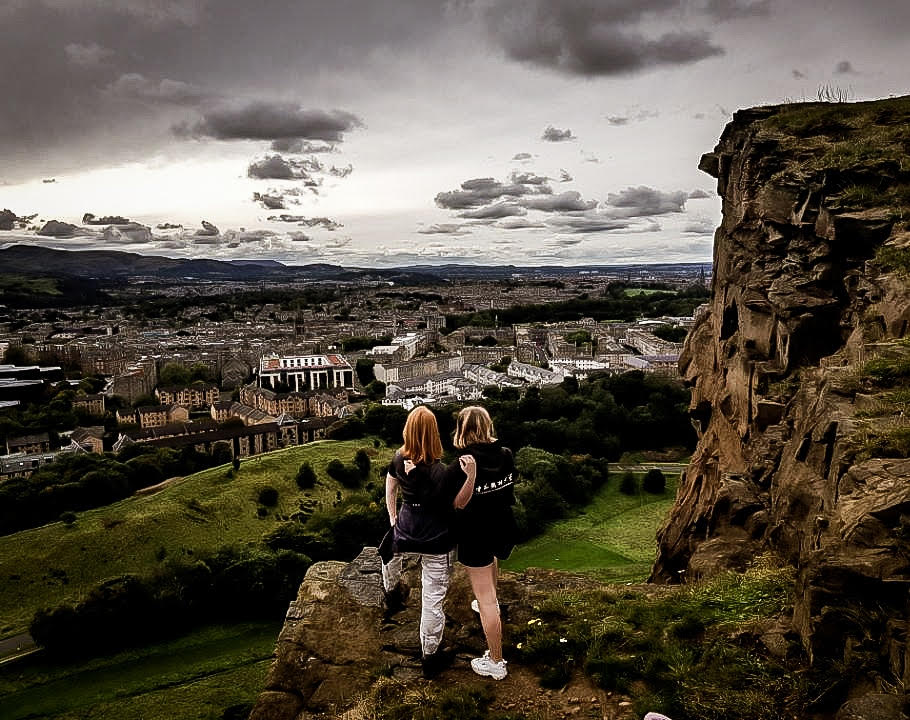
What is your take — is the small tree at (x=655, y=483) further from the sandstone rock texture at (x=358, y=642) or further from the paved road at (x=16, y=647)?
the sandstone rock texture at (x=358, y=642)

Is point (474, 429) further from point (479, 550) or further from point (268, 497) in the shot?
point (268, 497)

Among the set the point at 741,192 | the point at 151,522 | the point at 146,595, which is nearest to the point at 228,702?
the point at 146,595

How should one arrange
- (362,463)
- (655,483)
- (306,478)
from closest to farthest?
(306,478) < (655,483) < (362,463)

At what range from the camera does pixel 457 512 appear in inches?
283

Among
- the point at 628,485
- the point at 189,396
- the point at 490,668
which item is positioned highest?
the point at 490,668

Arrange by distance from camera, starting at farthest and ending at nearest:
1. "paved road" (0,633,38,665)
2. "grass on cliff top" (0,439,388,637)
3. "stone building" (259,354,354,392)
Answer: "stone building" (259,354,354,392), "grass on cliff top" (0,439,388,637), "paved road" (0,633,38,665)

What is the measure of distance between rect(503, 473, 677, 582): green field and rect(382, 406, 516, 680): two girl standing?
69.2 ft

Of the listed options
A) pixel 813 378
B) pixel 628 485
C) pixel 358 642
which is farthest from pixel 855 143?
pixel 628 485

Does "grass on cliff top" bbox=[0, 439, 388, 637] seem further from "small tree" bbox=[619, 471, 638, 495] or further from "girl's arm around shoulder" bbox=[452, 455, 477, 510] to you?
"girl's arm around shoulder" bbox=[452, 455, 477, 510]

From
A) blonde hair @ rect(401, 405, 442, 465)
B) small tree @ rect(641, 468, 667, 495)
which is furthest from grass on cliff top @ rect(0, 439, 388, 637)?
blonde hair @ rect(401, 405, 442, 465)

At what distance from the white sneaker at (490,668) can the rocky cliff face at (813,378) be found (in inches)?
116

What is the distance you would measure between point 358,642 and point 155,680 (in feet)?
73.1

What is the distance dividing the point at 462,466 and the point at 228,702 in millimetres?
19920

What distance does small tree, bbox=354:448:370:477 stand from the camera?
1891 inches
